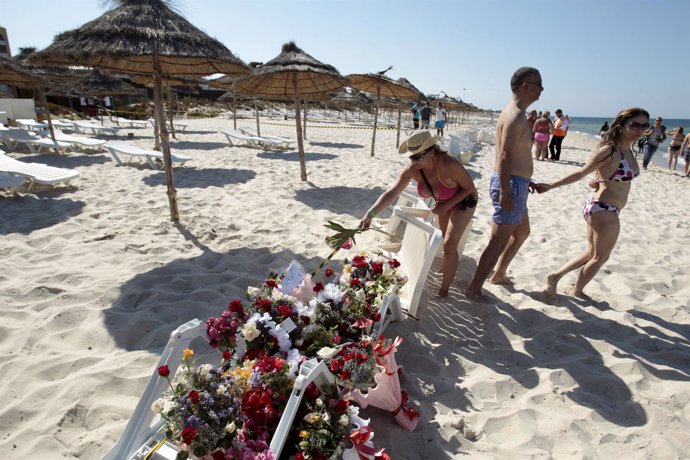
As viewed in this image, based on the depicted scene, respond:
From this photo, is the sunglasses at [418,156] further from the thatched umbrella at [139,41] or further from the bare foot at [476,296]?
the thatched umbrella at [139,41]

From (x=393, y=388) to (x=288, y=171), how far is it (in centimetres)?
706

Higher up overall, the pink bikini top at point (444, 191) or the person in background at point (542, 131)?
the person in background at point (542, 131)

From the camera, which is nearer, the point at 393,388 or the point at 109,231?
the point at 393,388

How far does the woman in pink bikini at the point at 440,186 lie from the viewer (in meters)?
2.69

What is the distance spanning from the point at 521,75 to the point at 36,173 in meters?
6.68

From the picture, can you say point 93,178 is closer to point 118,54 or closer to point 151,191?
point 151,191

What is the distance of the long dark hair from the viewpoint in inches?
109

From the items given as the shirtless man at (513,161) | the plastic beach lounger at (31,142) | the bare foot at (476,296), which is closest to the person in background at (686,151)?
the shirtless man at (513,161)

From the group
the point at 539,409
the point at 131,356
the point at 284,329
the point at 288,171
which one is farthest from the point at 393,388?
the point at 288,171

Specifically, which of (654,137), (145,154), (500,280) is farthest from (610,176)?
(654,137)

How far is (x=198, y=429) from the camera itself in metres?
1.33

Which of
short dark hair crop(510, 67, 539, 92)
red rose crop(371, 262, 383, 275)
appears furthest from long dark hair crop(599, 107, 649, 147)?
red rose crop(371, 262, 383, 275)

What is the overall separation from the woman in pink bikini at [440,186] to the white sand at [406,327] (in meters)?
0.65

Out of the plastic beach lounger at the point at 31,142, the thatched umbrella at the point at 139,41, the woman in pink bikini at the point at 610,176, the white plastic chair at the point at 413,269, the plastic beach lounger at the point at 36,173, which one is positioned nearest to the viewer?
the white plastic chair at the point at 413,269
